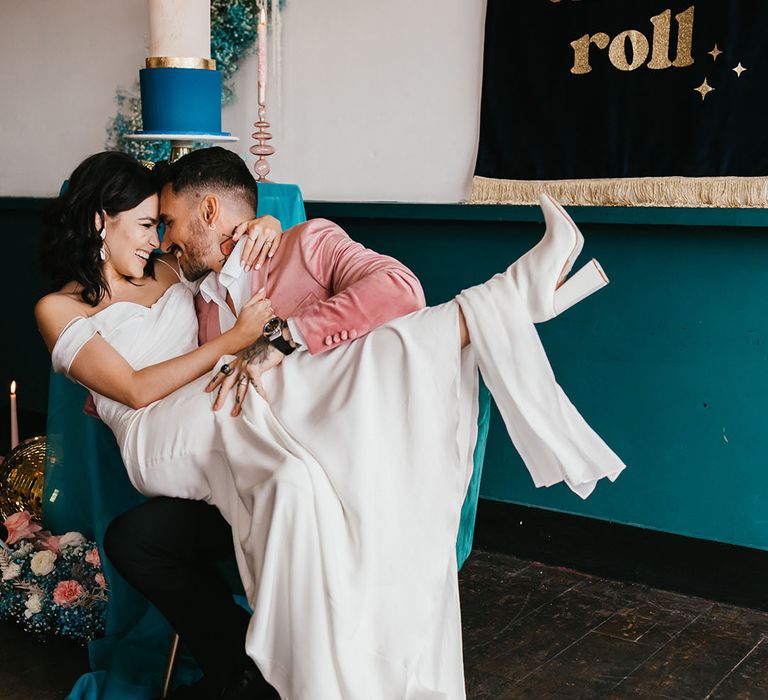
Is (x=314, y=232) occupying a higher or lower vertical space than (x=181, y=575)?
higher

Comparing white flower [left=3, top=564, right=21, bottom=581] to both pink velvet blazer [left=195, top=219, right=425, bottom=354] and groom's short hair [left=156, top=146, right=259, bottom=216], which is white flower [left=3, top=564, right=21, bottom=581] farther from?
groom's short hair [left=156, top=146, right=259, bottom=216]

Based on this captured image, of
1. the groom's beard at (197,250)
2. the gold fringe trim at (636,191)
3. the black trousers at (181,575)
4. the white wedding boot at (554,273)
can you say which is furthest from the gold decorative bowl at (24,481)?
the white wedding boot at (554,273)

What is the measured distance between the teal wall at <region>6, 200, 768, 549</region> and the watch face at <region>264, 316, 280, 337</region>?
1.25 m

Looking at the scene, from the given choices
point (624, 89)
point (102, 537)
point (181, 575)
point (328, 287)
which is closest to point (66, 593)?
point (102, 537)

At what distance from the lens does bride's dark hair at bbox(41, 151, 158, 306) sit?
216 cm

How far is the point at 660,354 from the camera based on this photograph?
2.87 meters

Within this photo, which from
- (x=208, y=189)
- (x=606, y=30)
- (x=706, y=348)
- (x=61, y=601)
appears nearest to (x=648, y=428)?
(x=706, y=348)

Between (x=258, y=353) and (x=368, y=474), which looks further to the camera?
(x=258, y=353)

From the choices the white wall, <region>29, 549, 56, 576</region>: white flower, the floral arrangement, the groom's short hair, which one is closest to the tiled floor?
the floral arrangement

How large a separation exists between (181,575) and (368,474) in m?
0.45

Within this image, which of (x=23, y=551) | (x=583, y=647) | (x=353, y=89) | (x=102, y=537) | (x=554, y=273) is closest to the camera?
(x=554, y=273)

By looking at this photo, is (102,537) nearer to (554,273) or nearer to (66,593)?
(66,593)

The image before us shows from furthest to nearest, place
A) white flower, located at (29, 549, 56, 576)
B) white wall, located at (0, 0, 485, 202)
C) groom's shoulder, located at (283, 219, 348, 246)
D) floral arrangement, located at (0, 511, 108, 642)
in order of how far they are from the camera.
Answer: white wall, located at (0, 0, 485, 202)
white flower, located at (29, 549, 56, 576)
floral arrangement, located at (0, 511, 108, 642)
groom's shoulder, located at (283, 219, 348, 246)

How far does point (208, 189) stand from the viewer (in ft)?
7.11
